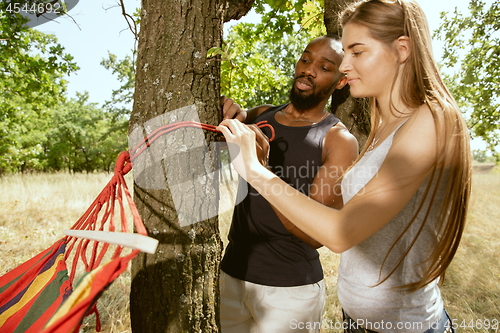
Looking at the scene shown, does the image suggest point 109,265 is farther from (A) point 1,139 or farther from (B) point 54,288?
(A) point 1,139

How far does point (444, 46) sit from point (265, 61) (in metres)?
5.07

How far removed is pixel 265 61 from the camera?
21.6 feet

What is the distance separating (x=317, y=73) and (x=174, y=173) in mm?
1345

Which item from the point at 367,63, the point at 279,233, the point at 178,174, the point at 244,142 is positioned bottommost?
the point at 279,233

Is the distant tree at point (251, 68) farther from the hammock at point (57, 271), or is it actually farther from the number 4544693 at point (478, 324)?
the number 4544693 at point (478, 324)

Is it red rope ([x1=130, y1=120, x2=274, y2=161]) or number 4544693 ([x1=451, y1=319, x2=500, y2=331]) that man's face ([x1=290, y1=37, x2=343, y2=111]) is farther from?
number 4544693 ([x1=451, y1=319, x2=500, y2=331])

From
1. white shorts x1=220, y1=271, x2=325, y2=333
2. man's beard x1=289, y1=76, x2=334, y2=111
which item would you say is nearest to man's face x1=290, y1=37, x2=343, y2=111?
man's beard x1=289, y1=76, x2=334, y2=111

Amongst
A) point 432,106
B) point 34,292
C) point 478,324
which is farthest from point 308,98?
point 478,324

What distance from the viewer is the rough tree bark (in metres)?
1.41

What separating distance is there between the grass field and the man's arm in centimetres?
215

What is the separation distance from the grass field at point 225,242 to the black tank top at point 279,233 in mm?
1721

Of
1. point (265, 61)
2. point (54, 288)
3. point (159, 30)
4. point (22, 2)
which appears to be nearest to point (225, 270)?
point (54, 288)

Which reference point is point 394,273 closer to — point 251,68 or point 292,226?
point 292,226

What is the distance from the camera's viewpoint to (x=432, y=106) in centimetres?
101
